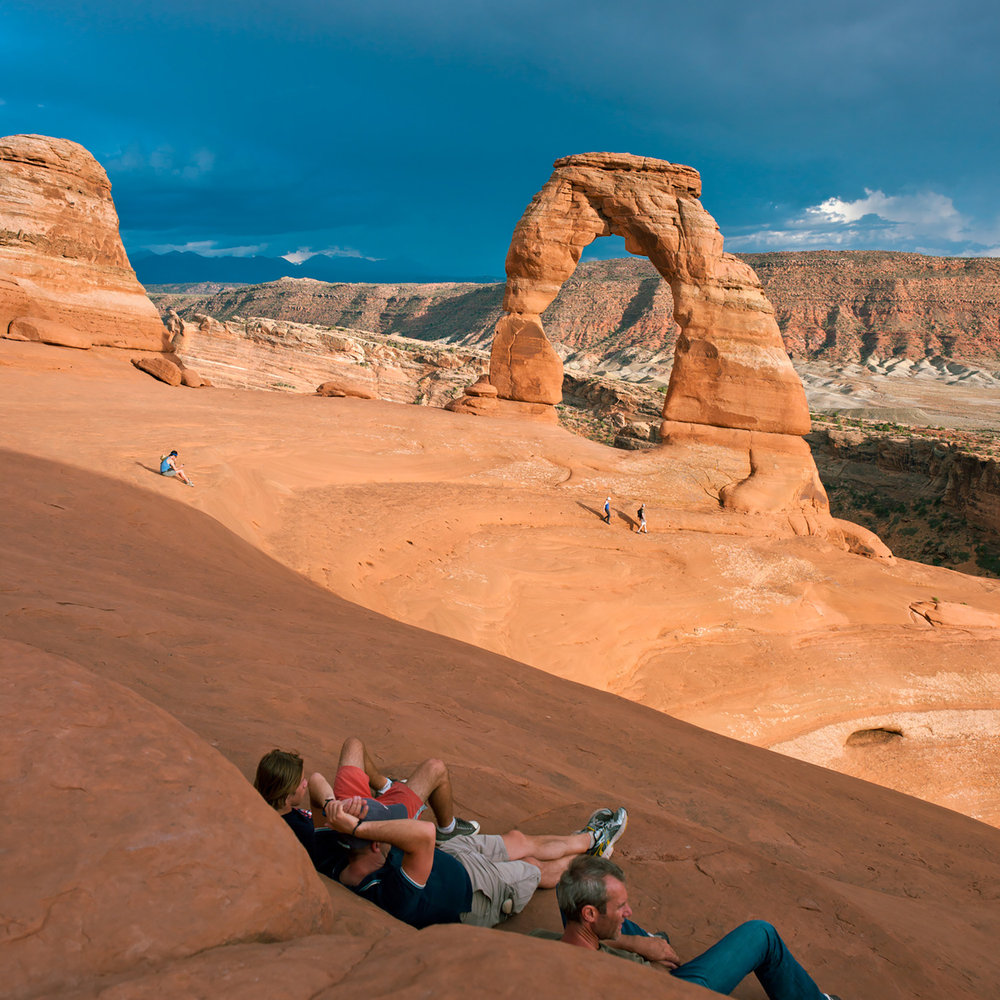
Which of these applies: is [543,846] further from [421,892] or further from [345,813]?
[345,813]

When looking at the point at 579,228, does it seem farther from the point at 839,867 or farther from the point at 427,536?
the point at 839,867

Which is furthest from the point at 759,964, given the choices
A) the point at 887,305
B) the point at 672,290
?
the point at 887,305

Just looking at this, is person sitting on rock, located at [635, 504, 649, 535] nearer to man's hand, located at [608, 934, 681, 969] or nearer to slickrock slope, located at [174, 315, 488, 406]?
man's hand, located at [608, 934, 681, 969]

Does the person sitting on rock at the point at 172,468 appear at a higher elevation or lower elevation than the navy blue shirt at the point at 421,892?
higher

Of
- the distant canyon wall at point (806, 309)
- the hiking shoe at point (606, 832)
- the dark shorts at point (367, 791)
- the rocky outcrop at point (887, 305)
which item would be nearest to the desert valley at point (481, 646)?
the hiking shoe at point (606, 832)

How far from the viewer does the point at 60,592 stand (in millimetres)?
4922

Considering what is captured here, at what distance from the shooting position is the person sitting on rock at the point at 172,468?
31.6 feet

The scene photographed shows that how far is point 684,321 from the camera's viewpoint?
17641 mm

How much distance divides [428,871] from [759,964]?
4.11 feet

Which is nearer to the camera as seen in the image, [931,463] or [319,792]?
[319,792]

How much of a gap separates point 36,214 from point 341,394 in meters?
8.05

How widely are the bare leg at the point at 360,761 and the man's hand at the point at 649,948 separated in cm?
131

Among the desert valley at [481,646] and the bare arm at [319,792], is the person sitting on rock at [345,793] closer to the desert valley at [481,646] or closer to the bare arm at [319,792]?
the bare arm at [319,792]

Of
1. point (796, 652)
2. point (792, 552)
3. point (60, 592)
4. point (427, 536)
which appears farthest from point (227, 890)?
point (792, 552)
